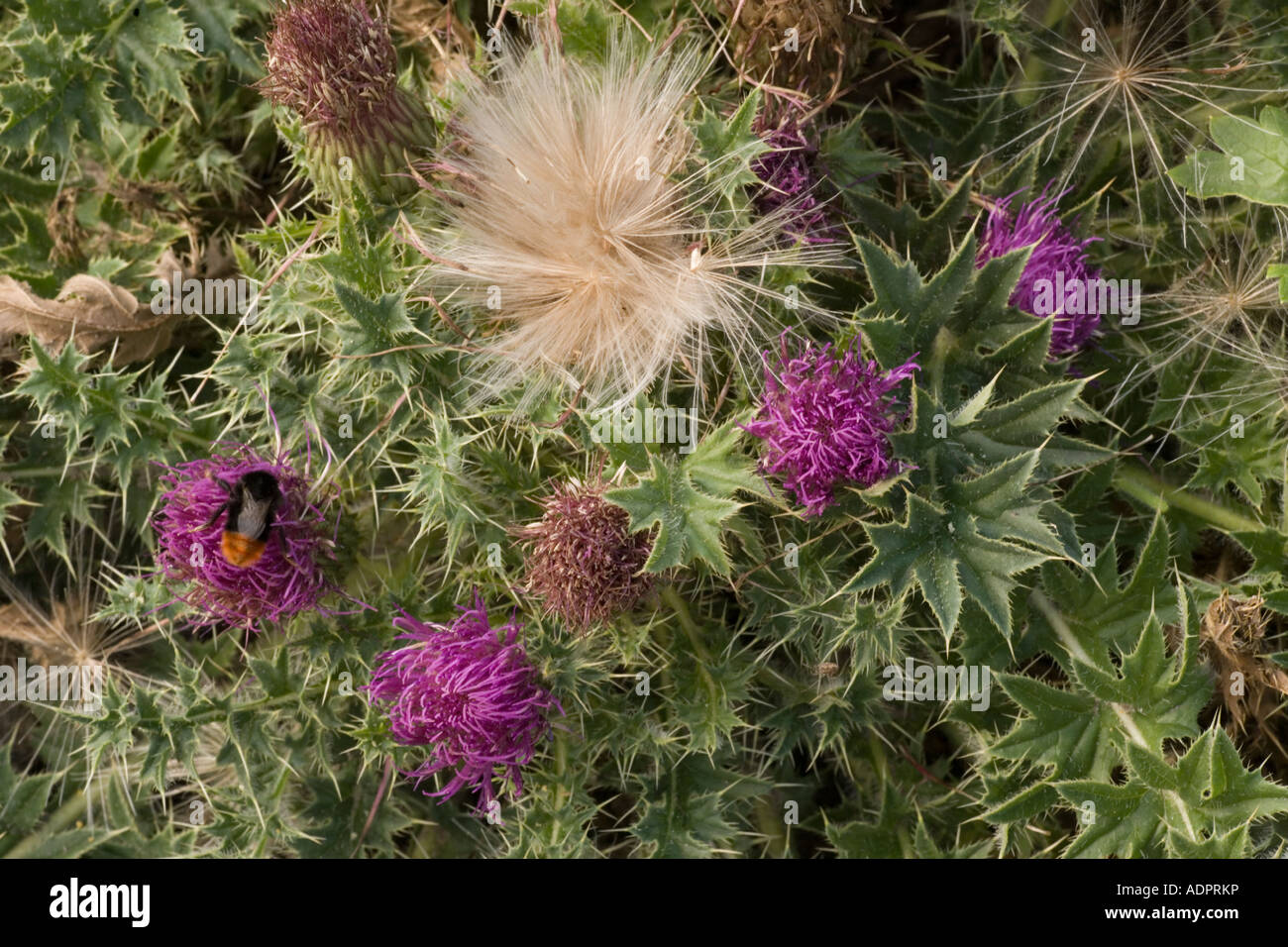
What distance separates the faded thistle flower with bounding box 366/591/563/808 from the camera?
3076 millimetres

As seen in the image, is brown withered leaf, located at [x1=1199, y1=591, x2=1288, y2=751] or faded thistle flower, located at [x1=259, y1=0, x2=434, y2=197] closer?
faded thistle flower, located at [x1=259, y1=0, x2=434, y2=197]

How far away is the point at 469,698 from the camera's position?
10.1ft

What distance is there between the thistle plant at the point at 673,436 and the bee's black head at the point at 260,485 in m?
0.02

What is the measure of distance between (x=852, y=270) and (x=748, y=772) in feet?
5.59

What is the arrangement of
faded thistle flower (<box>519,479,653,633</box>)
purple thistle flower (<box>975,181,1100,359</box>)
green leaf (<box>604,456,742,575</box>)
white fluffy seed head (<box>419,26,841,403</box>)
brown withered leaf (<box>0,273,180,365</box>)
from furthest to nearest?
brown withered leaf (<box>0,273,180,365</box>) < purple thistle flower (<box>975,181,1100,359</box>) < white fluffy seed head (<box>419,26,841,403</box>) < faded thistle flower (<box>519,479,653,633</box>) < green leaf (<box>604,456,742,575</box>)

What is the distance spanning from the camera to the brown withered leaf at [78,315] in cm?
386

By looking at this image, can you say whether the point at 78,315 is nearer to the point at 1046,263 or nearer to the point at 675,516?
the point at 675,516

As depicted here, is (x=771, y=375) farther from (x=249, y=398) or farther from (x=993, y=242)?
(x=249, y=398)

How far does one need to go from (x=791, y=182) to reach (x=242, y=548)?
1890 millimetres

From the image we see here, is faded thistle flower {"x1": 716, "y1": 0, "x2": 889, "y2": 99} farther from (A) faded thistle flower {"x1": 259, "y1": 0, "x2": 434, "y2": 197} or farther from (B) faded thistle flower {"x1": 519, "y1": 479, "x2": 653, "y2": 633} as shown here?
(B) faded thistle flower {"x1": 519, "y1": 479, "x2": 653, "y2": 633}

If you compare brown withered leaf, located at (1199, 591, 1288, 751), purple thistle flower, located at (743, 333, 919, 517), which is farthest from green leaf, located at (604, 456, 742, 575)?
brown withered leaf, located at (1199, 591, 1288, 751)

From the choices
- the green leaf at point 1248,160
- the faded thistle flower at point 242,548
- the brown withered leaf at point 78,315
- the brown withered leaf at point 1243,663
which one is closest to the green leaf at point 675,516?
the faded thistle flower at point 242,548

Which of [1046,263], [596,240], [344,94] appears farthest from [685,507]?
[344,94]
